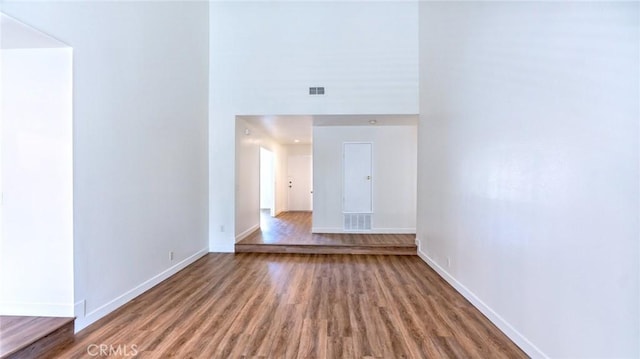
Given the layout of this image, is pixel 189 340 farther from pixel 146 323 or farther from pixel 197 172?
pixel 197 172

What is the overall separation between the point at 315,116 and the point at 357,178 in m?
1.73

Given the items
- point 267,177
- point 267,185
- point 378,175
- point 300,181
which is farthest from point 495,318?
point 267,185

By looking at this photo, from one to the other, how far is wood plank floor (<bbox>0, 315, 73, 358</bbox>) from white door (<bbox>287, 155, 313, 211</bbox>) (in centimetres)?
792

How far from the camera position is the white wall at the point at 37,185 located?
224 cm

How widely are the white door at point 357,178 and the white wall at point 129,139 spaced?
3.02 m

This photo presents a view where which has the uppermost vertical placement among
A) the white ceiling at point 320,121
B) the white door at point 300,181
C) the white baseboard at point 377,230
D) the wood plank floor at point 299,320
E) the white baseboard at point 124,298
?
the white ceiling at point 320,121

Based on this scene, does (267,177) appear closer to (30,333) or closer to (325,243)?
(325,243)

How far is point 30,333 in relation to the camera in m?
2.06

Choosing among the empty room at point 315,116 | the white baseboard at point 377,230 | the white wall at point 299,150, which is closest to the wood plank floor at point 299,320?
the empty room at point 315,116

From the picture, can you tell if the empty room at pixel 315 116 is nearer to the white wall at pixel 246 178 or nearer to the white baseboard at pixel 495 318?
the white baseboard at pixel 495 318

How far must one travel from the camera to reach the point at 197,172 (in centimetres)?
462

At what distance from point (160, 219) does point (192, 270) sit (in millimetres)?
948

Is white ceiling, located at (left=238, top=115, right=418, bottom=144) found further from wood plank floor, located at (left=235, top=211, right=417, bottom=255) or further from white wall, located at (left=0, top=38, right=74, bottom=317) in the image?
white wall, located at (left=0, top=38, right=74, bottom=317)

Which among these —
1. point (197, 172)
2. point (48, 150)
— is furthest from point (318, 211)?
point (48, 150)
